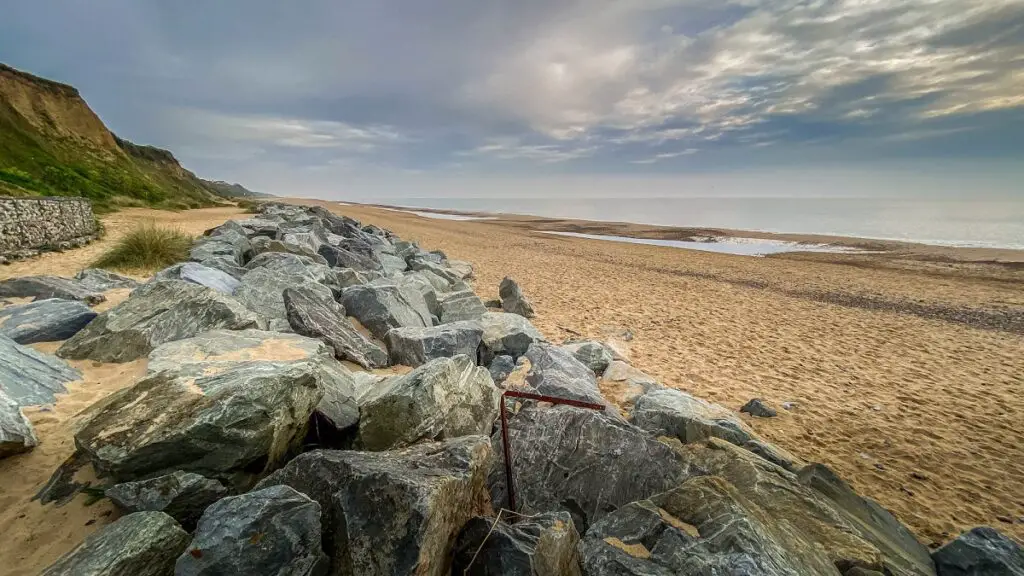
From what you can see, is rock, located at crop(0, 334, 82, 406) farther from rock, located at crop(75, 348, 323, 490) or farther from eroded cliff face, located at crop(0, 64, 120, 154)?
eroded cliff face, located at crop(0, 64, 120, 154)

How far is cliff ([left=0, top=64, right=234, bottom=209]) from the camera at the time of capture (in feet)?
104

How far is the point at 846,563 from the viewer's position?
3.05 meters

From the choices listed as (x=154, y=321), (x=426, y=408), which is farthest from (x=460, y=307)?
(x=426, y=408)

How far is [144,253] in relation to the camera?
38.7ft

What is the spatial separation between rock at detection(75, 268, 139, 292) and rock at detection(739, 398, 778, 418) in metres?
11.2

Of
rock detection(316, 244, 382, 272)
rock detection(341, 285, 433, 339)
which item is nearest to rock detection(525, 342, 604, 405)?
rock detection(341, 285, 433, 339)

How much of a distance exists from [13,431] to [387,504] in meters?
3.21

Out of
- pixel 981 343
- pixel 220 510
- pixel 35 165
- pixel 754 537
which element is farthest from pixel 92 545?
pixel 35 165

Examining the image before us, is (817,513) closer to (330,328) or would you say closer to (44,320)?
(330,328)

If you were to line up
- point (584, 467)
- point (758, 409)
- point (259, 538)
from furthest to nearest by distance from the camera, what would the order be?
point (758, 409) < point (584, 467) < point (259, 538)

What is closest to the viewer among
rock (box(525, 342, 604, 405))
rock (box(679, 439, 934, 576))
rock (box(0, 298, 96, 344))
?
rock (box(679, 439, 934, 576))

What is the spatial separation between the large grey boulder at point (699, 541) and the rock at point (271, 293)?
17.6ft

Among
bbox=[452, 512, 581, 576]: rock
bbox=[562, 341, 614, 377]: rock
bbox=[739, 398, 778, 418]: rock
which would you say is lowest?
bbox=[739, 398, 778, 418]: rock

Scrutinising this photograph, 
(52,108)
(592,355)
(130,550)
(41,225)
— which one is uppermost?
(52,108)
